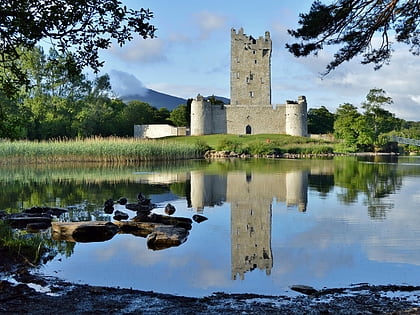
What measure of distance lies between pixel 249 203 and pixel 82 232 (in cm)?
440

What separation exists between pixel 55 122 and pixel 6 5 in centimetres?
3401

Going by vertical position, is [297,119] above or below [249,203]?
above

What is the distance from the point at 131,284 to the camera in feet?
15.3

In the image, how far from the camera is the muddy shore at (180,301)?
365 cm

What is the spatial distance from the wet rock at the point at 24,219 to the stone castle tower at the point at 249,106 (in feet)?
133

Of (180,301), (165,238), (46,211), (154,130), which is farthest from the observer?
(154,130)

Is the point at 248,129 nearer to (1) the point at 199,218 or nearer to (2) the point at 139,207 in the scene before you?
(2) the point at 139,207

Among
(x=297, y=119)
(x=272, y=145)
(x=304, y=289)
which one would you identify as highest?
(x=297, y=119)

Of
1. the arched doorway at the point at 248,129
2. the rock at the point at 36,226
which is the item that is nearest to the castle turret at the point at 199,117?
the arched doorway at the point at 248,129

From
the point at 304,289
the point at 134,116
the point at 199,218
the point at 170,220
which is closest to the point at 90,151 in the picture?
the point at 199,218

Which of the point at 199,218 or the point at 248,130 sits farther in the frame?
the point at 248,130

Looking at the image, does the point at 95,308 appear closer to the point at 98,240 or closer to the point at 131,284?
the point at 131,284

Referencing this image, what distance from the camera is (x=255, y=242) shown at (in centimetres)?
654

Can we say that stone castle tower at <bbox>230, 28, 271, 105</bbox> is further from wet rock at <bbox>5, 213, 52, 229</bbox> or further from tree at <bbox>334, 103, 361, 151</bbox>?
wet rock at <bbox>5, 213, 52, 229</bbox>
